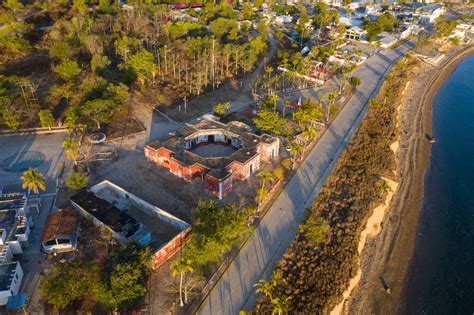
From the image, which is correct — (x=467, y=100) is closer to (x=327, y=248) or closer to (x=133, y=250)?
(x=327, y=248)

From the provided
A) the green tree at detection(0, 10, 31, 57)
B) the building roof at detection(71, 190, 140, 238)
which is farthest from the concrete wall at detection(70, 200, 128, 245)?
the green tree at detection(0, 10, 31, 57)

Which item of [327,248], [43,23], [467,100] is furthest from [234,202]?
[43,23]

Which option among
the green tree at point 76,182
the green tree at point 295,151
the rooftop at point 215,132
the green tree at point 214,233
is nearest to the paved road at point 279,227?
the green tree at point 295,151

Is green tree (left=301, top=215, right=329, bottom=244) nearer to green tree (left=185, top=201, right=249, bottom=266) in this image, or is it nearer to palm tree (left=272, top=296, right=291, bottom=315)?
green tree (left=185, top=201, right=249, bottom=266)

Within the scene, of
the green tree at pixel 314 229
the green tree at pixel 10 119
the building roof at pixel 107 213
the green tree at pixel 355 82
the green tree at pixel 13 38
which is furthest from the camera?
the green tree at pixel 355 82

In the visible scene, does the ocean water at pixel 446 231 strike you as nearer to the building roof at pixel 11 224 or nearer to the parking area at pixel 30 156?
the building roof at pixel 11 224

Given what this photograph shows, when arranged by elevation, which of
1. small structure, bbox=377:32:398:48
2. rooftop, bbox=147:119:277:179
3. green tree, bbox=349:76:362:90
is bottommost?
rooftop, bbox=147:119:277:179
